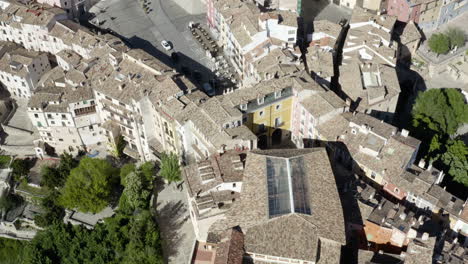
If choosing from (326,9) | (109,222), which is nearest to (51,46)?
(109,222)

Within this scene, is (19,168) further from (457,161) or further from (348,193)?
(457,161)

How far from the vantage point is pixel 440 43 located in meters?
104

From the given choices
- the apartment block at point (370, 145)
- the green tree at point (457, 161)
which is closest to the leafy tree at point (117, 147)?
the apartment block at point (370, 145)

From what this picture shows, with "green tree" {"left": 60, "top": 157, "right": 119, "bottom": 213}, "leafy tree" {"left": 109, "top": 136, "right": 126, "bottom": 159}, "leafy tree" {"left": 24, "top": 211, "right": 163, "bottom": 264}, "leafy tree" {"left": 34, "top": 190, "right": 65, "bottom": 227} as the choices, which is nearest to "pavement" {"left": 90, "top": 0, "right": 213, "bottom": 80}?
"leafy tree" {"left": 109, "top": 136, "right": 126, "bottom": 159}

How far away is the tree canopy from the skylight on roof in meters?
26.6

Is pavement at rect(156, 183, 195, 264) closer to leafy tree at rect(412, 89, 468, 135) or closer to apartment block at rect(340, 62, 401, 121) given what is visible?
apartment block at rect(340, 62, 401, 121)

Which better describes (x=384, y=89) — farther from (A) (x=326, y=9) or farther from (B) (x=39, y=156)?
(B) (x=39, y=156)

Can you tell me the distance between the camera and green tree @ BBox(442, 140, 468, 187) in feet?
264

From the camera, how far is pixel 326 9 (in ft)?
398

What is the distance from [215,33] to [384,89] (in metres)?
42.9

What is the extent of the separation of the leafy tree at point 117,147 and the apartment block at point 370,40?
45020mm

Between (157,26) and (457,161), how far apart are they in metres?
71.1

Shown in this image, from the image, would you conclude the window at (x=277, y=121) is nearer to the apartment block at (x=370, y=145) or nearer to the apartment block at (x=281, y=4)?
the apartment block at (x=370, y=145)

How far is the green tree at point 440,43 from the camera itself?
104250 millimetres
